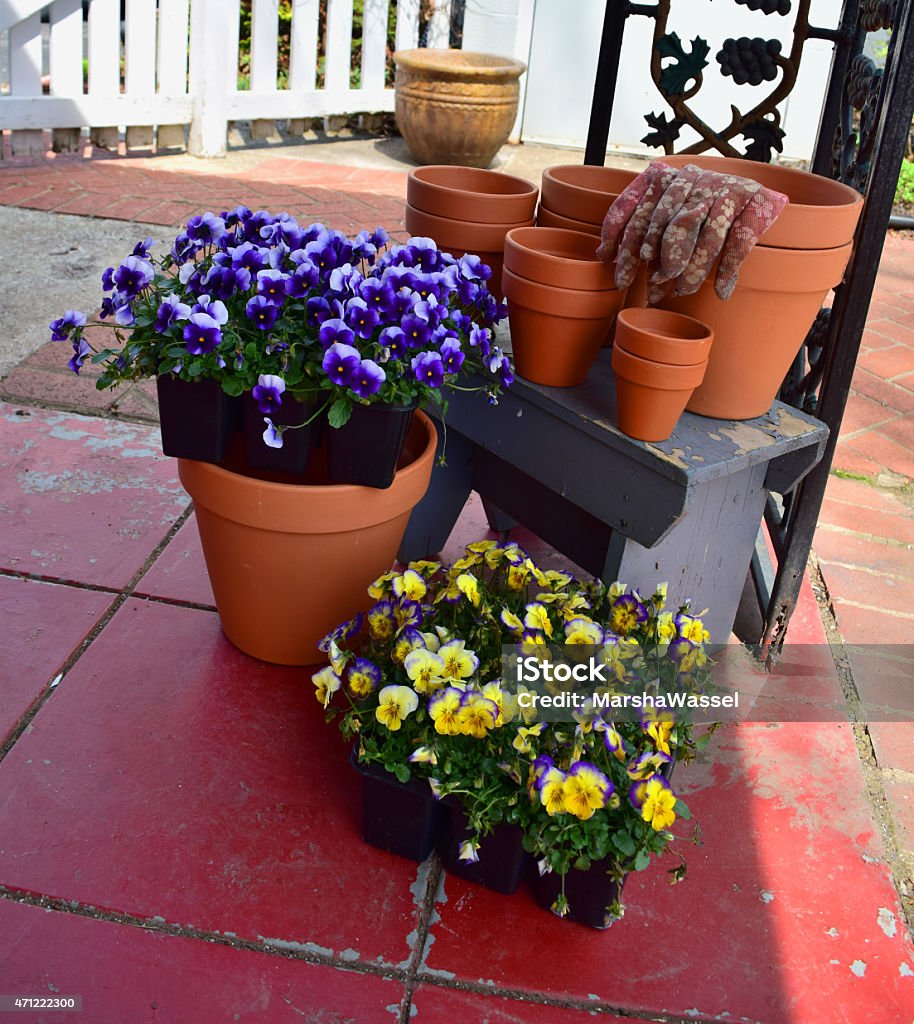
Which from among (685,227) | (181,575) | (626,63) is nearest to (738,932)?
(685,227)

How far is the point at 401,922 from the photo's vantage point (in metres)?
1.52

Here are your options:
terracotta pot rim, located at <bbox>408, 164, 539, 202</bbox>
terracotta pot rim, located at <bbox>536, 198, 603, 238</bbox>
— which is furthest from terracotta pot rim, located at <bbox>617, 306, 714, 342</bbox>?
terracotta pot rim, located at <bbox>408, 164, 539, 202</bbox>

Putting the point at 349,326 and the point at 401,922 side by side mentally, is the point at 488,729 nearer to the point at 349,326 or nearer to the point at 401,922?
the point at 401,922

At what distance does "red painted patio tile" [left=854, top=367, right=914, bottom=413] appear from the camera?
137 inches

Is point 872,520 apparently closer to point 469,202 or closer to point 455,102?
point 469,202

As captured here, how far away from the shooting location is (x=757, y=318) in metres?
1.68

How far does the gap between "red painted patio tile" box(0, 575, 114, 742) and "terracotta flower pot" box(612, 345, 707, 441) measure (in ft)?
3.52

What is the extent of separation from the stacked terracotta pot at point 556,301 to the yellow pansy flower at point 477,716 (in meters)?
0.60

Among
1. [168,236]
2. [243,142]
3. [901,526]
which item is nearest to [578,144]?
[243,142]

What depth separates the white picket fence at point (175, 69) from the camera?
15.1 feet

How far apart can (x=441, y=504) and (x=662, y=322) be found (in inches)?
28.8

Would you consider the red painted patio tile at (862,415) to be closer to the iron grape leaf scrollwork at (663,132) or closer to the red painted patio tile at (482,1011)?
the iron grape leaf scrollwork at (663,132)

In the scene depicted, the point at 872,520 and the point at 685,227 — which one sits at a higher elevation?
the point at 685,227

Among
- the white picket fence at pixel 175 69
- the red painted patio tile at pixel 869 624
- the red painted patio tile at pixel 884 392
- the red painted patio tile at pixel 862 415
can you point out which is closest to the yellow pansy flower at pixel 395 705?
the red painted patio tile at pixel 869 624
